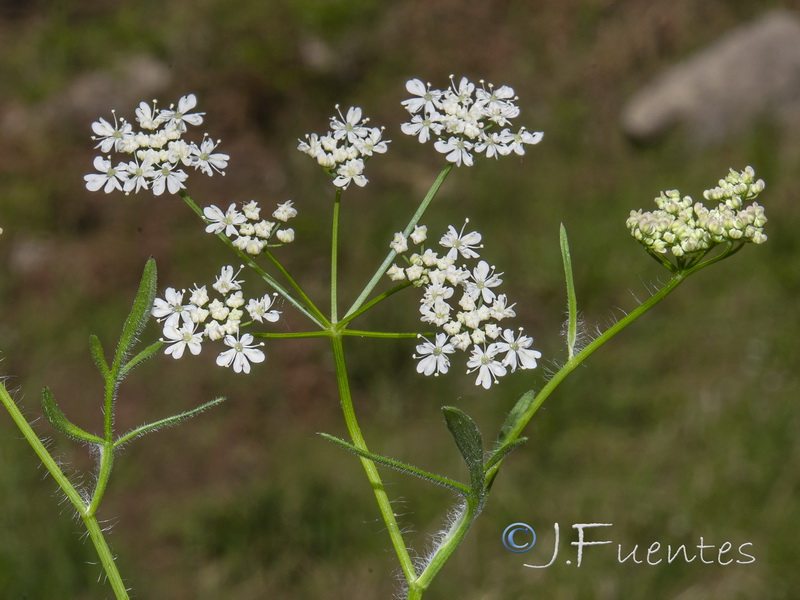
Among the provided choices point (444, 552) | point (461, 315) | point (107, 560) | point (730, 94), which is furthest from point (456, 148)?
point (730, 94)

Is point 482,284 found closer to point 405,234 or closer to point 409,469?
point 405,234

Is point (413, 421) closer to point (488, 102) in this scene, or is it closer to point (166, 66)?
point (488, 102)

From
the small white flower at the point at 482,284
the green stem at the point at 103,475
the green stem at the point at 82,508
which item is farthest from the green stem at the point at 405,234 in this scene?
the green stem at the point at 82,508

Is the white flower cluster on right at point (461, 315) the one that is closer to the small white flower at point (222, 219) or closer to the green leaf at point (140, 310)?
the small white flower at point (222, 219)

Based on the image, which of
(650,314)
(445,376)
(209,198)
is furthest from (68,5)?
(650,314)

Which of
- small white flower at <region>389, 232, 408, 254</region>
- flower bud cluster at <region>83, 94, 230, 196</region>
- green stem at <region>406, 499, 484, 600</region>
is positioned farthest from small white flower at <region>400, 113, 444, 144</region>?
green stem at <region>406, 499, 484, 600</region>

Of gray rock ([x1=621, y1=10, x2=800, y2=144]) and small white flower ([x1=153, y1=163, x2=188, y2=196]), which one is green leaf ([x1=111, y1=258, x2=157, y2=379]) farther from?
gray rock ([x1=621, y1=10, x2=800, y2=144])
